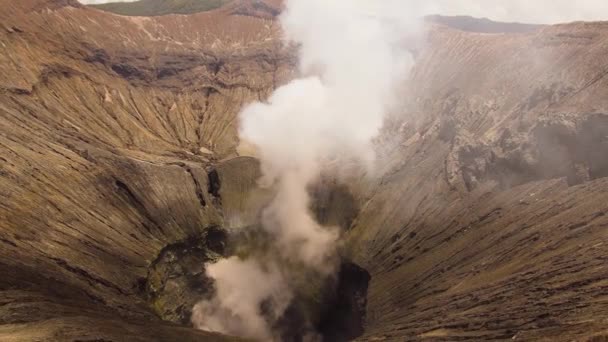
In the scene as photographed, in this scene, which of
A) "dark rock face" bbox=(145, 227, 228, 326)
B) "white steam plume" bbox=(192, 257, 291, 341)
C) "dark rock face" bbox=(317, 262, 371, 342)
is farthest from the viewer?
"white steam plume" bbox=(192, 257, 291, 341)

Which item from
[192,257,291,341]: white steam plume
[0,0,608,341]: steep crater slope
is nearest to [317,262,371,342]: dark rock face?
[0,0,608,341]: steep crater slope

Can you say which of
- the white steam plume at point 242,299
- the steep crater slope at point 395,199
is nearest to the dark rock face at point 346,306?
the steep crater slope at point 395,199

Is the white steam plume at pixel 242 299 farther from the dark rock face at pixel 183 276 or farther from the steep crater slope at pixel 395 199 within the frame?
the steep crater slope at pixel 395 199

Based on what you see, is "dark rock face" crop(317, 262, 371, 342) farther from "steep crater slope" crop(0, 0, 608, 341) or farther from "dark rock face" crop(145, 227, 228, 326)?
"dark rock face" crop(145, 227, 228, 326)

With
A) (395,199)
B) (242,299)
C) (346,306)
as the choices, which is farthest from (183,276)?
(395,199)

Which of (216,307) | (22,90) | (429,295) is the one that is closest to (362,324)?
(429,295)

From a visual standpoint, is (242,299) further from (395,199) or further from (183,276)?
(395,199)

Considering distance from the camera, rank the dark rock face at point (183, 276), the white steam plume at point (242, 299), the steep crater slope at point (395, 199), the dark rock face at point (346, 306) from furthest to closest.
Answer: the white steam plume at point (242, 299), the dark rock face at point (183, 276), the dark rock face at point (346, 306), the steep crater slope at point (395, 199)

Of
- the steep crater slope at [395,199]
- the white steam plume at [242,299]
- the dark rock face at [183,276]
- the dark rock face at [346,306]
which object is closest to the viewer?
the steep crater slope at [395,199]

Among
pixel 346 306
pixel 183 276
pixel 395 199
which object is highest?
pixel 395 199
